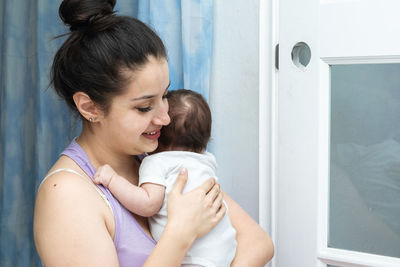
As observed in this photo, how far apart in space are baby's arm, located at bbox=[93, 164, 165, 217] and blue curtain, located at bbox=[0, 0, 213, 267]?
21.2 inches

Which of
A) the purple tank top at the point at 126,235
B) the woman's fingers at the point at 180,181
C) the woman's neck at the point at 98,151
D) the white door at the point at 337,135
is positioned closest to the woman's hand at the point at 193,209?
the woman's fingers at the point at 180,181

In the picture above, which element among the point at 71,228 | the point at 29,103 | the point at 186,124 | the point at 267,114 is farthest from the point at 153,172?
the point at 29,103

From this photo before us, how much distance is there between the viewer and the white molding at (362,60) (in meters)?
1.32

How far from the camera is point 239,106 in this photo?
65.7 inches

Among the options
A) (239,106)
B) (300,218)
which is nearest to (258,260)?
(300,218)

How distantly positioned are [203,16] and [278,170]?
24.2 inches

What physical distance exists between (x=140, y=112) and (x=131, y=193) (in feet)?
0.68

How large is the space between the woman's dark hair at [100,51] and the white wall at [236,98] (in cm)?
56

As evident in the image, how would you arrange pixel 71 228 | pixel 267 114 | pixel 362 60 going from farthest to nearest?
pixel 267 114 → pixel 362 60 → pixel 71 228

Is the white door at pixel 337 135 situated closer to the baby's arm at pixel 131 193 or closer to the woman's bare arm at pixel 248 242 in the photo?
the woman's bare arm at pixel 248 242

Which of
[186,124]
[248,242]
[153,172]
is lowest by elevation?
[248,242]

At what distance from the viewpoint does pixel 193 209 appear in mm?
→ 1096

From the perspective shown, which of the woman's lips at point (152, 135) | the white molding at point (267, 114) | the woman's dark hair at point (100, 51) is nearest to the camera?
the woman's dark hair at point (100, 51)

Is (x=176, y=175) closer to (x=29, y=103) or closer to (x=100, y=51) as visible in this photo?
(x=100, y=51)
